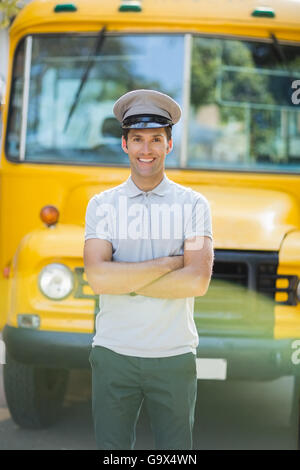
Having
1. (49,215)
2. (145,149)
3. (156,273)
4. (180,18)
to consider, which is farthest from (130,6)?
(156,273)

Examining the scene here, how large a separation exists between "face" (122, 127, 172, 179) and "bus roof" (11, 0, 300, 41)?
7.77ft

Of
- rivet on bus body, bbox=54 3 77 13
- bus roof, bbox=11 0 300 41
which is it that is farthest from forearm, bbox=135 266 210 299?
rivet on bus body, bbox=54 3 77 13

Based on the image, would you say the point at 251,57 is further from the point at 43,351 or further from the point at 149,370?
the point at 149,370

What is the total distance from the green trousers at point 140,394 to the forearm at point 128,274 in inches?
8.4

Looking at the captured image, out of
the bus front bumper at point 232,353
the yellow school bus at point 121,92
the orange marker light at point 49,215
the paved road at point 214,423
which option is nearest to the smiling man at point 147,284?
the bus front bumper at point 232,353

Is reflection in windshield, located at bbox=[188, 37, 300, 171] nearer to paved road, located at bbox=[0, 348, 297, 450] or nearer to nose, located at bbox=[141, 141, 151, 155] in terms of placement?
paved road, located at bbox=[0, 348, 297, 450]

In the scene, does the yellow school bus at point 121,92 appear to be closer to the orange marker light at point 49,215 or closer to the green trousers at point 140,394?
the orange marker light at point 49,215

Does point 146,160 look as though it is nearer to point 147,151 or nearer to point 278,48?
point 147,151

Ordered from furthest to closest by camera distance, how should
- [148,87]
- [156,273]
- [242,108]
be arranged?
[242,108] < [148,87] < [156,273]

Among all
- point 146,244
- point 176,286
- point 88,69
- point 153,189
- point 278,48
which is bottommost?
point 176,286

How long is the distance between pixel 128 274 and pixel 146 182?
33cm

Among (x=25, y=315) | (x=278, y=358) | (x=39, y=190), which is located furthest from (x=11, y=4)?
(x=278, y=358)

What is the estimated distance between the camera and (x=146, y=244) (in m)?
2.86
